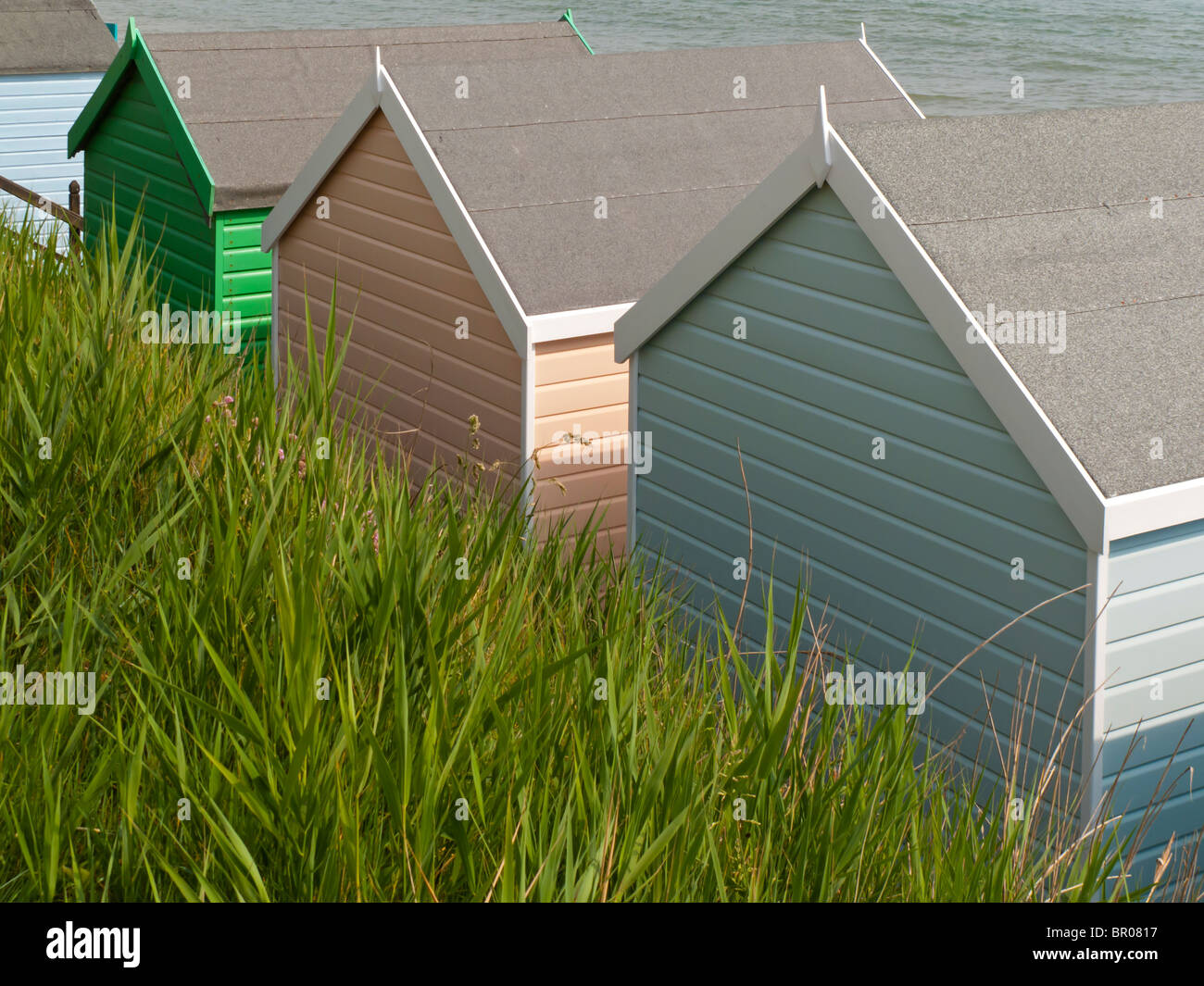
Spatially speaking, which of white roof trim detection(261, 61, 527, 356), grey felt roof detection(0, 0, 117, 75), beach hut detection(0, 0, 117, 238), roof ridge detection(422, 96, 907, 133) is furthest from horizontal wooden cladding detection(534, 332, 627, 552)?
grey felt roof detection(0, 0, 117, 75)

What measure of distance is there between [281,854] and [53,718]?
75 centimetres

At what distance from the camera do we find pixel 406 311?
904 centimetres

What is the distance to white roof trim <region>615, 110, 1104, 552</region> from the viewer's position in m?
5.04

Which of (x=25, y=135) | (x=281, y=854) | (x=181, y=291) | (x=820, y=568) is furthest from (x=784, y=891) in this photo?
(x=25, y=135)

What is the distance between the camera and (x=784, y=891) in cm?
371

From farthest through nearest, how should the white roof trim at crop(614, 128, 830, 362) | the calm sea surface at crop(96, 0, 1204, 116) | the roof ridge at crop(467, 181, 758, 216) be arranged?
the calm sea surface at crop(96, 0, 1204, 116) < the roof ridge at crop(467, 181, 758, 216) < the white roof trim at crop(614, 128, 830, 362)

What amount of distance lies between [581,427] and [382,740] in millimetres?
4561

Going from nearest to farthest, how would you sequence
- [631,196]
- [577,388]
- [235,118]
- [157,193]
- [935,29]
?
[577,388], [631,196], [235,118], [157,193], [935,29]

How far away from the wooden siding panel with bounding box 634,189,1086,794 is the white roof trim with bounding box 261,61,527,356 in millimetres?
996

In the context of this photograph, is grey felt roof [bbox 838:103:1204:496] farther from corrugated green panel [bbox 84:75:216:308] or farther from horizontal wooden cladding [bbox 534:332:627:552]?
corrugated green panel [bbox 84:75:216:308]

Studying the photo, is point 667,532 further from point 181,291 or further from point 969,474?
point 181,291

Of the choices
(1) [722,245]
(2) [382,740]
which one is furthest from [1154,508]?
(2) [382,740]

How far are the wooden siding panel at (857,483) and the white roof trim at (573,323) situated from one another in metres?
0.74

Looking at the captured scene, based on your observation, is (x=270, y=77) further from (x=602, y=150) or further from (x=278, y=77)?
(x=602, y=150)
